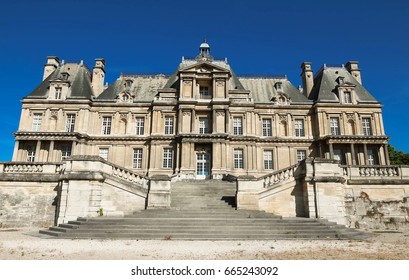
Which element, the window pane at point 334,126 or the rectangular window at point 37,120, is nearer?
the rectangular window at point 37,120

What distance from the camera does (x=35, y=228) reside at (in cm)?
1430

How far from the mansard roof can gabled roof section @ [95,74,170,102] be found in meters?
1.78

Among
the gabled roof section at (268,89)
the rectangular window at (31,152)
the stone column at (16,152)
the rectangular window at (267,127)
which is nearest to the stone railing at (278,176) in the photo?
the rectangular window at (267,127)

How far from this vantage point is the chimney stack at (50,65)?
3325 centimetres

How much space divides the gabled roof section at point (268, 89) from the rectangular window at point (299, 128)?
234cm

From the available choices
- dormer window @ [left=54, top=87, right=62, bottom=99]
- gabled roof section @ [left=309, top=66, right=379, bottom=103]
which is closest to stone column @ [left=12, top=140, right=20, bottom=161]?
dormer window @ [left=54, top=87, right=62, bottom=99]

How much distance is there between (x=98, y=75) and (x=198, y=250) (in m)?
29.8

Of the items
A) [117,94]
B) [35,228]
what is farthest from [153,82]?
[35,228]

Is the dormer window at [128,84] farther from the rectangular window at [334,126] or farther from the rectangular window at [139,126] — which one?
the rectangular window at [334,126]

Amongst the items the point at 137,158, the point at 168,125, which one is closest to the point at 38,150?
the point at 137,158

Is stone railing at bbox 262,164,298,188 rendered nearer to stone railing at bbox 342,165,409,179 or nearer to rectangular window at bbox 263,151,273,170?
stone railing at bbox 342,165,409,179

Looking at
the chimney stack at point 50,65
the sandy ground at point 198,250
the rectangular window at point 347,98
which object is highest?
the chimney stack at point 50,65

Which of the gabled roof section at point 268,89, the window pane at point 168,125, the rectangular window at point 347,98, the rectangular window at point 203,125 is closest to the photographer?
the rectangular window at point 203,125
